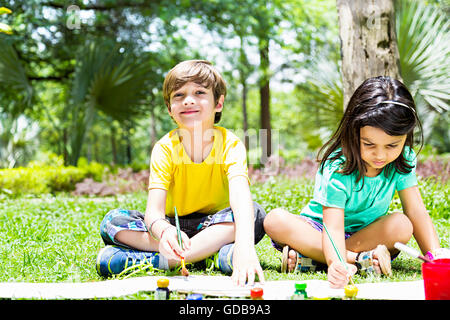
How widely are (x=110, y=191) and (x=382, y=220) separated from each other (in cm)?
460

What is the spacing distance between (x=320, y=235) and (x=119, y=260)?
2.92ft

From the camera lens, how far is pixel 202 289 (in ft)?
5.65

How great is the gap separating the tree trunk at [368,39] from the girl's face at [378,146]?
6.63ft

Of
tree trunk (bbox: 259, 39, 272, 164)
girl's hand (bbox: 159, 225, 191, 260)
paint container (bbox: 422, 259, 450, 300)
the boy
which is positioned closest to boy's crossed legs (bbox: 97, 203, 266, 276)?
the boy

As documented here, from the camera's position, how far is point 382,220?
84.7 inches

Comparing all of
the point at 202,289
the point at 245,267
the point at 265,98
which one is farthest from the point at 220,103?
the point at 265,98

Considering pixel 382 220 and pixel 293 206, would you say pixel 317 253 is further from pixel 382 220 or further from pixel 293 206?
pixel 293 206

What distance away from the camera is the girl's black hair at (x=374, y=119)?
196 centimetres

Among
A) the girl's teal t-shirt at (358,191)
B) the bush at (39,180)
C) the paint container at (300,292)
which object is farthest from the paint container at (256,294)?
the bush at (39,180)

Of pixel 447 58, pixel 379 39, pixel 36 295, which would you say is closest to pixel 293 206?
pixel 379 39

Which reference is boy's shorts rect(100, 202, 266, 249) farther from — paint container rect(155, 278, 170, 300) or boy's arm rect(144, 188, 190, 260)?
paint container rect(155, 278, 170, 300)

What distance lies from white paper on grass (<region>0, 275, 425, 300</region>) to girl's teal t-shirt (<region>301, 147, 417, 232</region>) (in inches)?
15.1

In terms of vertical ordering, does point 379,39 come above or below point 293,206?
above

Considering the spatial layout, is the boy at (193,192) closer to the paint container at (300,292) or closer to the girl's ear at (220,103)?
the girl's ear at (220,103)
